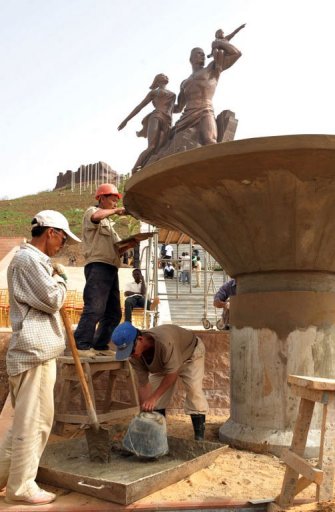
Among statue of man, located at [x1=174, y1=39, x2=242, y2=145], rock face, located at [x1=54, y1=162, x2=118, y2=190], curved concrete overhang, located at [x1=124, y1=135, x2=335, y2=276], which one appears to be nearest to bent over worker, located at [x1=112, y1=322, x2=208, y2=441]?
curved concrete overhang, located at [x1=124, y1=135, x2=335, y2=276]

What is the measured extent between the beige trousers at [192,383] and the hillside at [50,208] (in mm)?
21706

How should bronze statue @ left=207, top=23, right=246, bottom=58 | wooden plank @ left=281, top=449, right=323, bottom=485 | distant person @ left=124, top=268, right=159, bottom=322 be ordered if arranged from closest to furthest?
wooden plank @ left=281, top=449, right=323, bottom=485, distant person @ left=124, top=268, right=159, bottom=322, bronze statue @ left=207, top=23, right=246, bottom=58

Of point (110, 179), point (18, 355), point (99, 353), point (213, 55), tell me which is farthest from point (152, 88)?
point (110, 179)

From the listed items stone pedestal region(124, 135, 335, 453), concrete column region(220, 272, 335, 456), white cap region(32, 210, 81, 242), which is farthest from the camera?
concrete column region(220, 272, 335, 456)

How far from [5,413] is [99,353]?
98cm

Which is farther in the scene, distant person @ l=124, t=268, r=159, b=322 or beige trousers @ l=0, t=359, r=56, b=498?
distant person @ l=124, t=268, r=159, b=322

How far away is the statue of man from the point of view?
1608 cm

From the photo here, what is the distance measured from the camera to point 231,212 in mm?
4332

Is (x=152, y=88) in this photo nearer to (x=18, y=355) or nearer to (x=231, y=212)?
(x=231, y=212)

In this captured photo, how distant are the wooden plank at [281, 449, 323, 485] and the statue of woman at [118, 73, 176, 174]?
1594 cm

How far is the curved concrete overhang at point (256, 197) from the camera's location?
3732 mm

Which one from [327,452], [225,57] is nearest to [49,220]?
[327,452]

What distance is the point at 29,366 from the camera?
3117mm

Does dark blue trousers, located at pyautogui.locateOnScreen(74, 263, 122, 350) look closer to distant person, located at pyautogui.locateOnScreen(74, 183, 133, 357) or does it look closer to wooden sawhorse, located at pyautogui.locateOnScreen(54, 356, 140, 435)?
distant person, located at pyautogui.locateOnScreen(74, 183, 133, 357)
